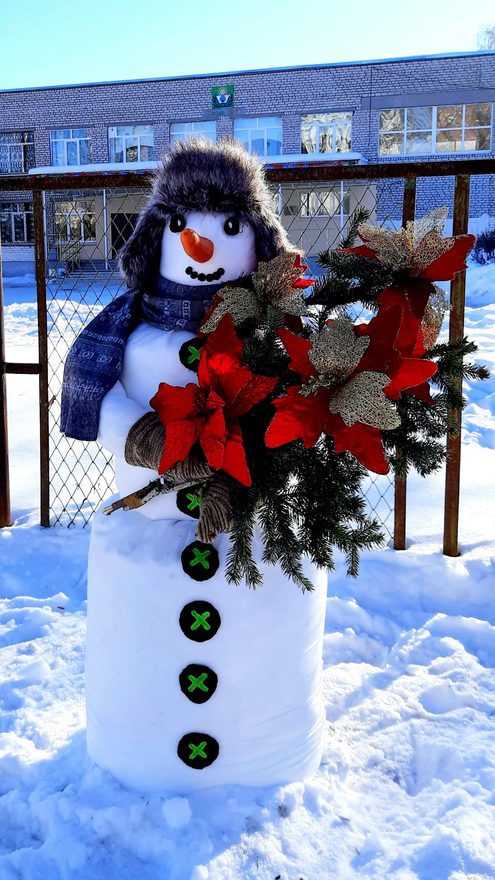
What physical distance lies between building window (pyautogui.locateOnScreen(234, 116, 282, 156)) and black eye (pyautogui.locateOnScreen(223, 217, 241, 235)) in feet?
72.1

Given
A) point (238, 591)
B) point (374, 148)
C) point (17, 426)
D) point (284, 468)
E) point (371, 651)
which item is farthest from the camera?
point (374, 148)

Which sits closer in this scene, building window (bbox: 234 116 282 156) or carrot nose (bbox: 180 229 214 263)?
carrot nose (bbox: 180 229 214 263)

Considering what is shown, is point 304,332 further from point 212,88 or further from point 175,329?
point 212,88

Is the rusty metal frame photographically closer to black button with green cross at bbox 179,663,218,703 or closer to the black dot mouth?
the black dot mouth

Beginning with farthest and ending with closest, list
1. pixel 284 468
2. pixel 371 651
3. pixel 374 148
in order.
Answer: pixel 374 148 → pixel 371 651 → pixel 284 468

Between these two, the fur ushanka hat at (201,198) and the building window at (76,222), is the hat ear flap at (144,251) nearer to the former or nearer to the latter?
the fur ushanka hat at (201,198)

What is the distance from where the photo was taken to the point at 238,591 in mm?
1501

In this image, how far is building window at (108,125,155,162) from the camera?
23.3 m

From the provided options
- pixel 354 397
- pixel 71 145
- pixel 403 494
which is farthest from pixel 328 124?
pixel 354 397

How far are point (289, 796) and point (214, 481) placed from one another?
0.73 meters

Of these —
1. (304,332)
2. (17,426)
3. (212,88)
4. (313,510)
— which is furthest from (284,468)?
(212,88)

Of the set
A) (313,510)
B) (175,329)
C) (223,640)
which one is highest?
(175,329)

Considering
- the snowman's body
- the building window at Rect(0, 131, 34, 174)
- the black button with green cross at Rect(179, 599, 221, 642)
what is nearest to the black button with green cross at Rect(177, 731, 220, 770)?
the snowman's body

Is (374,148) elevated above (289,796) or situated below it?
above
